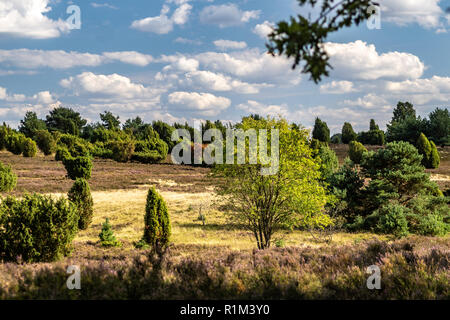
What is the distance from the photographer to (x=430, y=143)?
55.3 m

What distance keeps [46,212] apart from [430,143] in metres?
59.7

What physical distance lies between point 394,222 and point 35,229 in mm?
18893

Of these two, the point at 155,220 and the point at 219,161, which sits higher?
the point at 219,161

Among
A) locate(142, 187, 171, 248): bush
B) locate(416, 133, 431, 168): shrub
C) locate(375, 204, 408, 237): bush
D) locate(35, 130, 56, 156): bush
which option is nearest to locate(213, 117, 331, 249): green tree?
locate(142, 187, 171, 248): bush

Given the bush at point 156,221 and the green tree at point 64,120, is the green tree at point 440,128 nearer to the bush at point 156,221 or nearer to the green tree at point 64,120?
the bush at point 156,221

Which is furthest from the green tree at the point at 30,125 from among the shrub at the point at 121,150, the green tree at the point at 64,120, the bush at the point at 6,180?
the bush at the point at 6,180

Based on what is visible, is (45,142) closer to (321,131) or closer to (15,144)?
(15,144)

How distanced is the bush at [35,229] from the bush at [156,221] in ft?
18.2

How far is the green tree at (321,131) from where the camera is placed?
81.9 m

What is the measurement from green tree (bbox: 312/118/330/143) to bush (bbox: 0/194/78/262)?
3025 inches

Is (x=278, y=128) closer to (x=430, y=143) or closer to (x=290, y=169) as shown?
(x=290, y=169)

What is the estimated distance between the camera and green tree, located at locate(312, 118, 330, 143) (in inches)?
3223

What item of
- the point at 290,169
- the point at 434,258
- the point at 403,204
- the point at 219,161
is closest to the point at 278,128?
the point at 290,169

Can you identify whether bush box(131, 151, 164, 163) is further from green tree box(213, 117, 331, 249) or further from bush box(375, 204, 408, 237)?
green tree box(213, 117, 331, 249)
